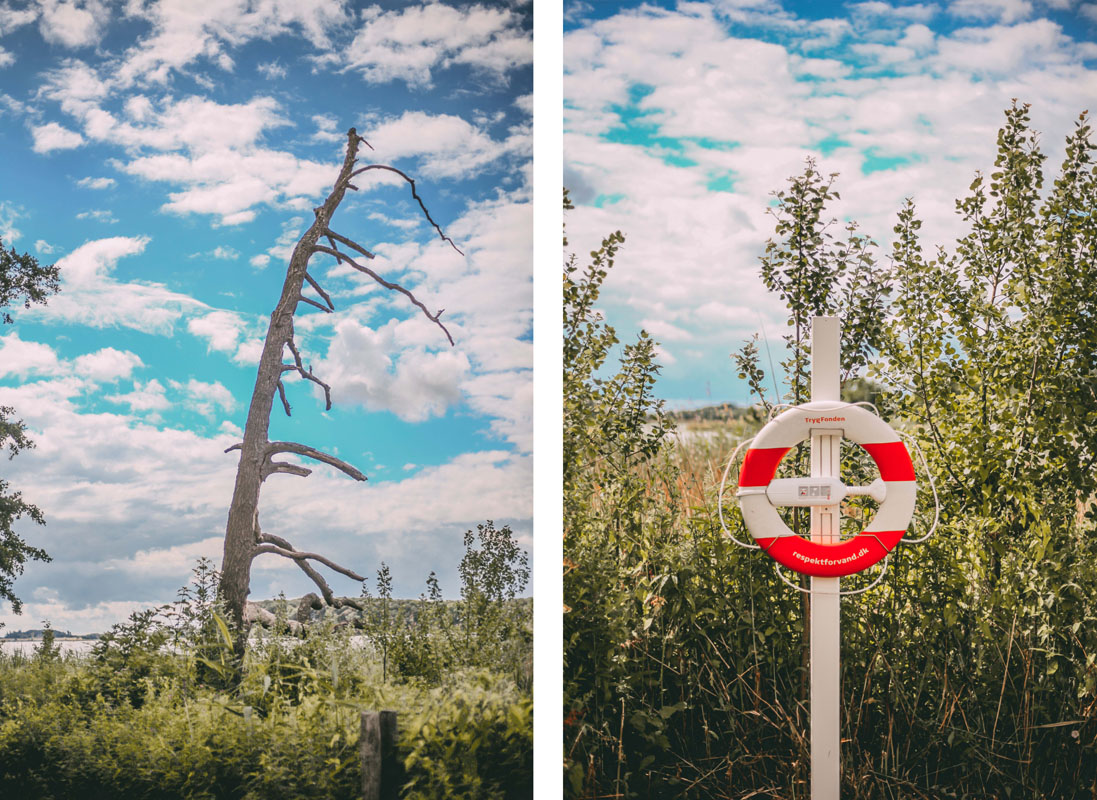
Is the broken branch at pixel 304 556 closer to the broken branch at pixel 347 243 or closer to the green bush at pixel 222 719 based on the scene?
the green bush at pixel 222 719

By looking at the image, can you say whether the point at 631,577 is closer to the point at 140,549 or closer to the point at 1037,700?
the point at 1037,700

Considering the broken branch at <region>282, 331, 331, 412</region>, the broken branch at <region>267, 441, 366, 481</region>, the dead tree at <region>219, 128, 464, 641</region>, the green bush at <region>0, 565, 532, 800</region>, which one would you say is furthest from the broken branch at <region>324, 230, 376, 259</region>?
the green bush at <region>0, 565, 532, 800</region>

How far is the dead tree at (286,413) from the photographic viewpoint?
5.86 feet

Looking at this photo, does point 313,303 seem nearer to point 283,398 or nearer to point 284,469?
point 283,398

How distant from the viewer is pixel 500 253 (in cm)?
195

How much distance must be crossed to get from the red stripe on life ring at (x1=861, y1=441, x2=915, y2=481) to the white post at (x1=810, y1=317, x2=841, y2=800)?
10 cm

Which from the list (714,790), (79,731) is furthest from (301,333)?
(714,790)

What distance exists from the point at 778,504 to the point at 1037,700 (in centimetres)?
85

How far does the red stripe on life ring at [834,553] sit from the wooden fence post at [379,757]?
Answer: 0.98m

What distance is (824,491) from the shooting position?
1535mm

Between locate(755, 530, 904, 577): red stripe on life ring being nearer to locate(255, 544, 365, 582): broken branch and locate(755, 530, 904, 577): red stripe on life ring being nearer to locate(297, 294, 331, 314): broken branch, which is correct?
locate(255, 544, 365, 582): broken branch

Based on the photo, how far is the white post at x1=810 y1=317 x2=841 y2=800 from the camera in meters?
1.57

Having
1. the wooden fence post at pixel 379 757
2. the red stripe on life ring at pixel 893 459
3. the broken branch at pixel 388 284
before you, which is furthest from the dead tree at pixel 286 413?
the red stripe on life ring at pixel 893 459

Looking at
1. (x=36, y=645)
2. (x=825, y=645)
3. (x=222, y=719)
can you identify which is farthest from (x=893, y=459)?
(x=36, y=645)
